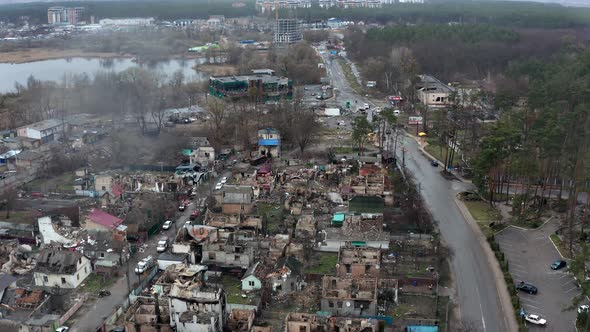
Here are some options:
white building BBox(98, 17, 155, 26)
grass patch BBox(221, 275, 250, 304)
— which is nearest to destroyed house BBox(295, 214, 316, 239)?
grass patch BBox(221, 275, 250, 304)

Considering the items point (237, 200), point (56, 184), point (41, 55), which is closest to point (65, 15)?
point (41, 55)

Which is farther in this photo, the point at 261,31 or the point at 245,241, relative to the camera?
the point at 261,31

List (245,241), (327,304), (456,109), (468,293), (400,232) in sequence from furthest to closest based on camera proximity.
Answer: (456,109) < (400,232) < (245,241) < (468,293) < (327,304)

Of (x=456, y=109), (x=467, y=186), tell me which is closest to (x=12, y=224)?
(x=467, y=186)

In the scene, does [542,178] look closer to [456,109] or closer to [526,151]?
[526,151]

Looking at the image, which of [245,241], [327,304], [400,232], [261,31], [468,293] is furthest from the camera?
[261,31]

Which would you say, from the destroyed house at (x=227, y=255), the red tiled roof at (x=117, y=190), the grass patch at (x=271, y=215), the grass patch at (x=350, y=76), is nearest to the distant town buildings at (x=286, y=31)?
the grass patch at (x=350, y=76)

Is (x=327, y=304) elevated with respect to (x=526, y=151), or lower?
lower
